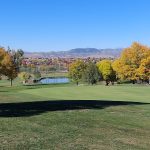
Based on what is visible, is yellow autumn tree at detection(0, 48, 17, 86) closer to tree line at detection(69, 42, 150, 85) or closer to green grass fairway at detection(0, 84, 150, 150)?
tree line at detection(69, 42, 150, 85)

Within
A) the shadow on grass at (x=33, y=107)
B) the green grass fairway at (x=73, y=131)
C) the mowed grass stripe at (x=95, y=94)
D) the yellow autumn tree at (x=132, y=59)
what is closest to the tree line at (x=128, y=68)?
the yellow autumn tree at (x=132, y=59)

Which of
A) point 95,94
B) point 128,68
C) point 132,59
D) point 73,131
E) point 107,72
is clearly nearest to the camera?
point 73,131

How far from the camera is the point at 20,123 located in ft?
60.8

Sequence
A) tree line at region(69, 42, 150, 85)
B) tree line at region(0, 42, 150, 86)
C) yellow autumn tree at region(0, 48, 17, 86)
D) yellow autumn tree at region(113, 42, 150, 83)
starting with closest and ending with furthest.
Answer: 1. yellow autumn tree at region(0, 48, 17, 86)
2. tree line at region(0, 42, 150, 86)
3. tree line at region(69, 42, 150, 85)
4. yellow autumn tree at region(113, 42, 150, 83)

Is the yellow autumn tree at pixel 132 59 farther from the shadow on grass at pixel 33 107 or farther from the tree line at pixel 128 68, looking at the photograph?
the shadow on grass at pixel 33 107

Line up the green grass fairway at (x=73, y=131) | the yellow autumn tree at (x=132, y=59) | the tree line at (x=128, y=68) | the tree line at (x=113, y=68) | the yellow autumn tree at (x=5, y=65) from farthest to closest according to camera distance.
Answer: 1. the yellow autumn tree at (x=132, y=59)
2. the tree line at (x=128, y=68)
3. the tree line at (x=113, y=68)
4. the yellow autumn tree at (x=5, y=65)
5. the green grass fairway at (x=73, y=131)

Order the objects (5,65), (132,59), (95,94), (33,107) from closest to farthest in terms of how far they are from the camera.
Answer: (33,107), (95,94), (5,65), (132,59)

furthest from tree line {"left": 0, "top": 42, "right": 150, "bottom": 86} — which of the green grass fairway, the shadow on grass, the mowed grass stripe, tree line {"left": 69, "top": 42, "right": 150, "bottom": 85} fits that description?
the green grass fairway

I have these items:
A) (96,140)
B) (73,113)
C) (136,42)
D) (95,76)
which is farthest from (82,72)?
(96,140)

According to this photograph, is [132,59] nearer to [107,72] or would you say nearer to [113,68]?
[113,68]

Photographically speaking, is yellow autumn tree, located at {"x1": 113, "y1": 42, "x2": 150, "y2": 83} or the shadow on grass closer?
the shadow on grass

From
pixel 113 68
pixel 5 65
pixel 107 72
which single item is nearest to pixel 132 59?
pixel 113 68

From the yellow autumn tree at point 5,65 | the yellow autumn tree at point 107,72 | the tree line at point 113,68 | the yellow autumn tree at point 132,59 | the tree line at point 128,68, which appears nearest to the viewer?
the yellow autumn tree at point 5,65

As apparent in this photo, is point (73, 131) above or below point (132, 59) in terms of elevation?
below
